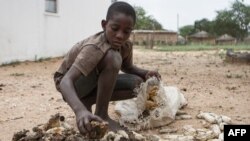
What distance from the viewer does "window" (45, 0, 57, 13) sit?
10.8 m

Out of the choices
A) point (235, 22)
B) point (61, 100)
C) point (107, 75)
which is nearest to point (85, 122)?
point (107, 75)

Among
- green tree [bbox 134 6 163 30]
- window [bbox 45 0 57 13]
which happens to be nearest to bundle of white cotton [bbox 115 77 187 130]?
window [bbox 45 0 57 13]

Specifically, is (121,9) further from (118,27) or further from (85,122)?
(85,122)

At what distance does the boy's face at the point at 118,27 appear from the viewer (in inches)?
104

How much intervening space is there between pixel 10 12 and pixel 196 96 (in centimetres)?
596

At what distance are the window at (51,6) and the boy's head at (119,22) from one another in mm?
8349

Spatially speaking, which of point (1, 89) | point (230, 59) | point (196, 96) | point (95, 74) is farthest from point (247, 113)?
point (230, 59)

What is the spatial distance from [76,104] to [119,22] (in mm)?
674

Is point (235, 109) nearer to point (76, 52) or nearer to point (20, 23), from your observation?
point (76, 52)

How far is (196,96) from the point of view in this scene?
494 cm

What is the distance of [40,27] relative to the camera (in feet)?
34.1

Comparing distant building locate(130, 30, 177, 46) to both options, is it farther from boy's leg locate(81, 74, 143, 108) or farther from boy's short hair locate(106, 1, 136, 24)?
boy's short hair locate(106, 1, 136, 24)

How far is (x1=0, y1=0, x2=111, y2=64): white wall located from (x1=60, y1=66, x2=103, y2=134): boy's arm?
23.5 feet

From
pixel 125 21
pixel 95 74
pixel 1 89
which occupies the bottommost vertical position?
pixel 1 89
